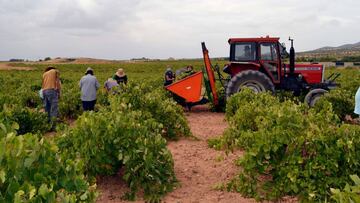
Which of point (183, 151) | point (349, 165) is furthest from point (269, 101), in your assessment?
point (349, 165)

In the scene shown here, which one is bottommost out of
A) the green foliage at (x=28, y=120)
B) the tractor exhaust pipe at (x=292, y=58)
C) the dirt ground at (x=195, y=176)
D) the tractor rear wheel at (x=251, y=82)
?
the dirt ground at (x=195, y=176)

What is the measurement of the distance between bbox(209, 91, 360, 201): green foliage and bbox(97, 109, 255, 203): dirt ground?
0.30 m

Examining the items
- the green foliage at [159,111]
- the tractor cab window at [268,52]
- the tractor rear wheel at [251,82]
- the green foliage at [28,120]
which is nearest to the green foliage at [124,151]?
the green foliage at [159,111]

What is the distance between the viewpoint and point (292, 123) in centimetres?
507

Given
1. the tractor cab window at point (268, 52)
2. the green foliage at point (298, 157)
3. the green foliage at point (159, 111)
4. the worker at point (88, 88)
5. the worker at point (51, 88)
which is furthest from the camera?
the tractor cab window at point (268, 52)

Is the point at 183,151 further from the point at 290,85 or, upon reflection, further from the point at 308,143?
the point at 290,85

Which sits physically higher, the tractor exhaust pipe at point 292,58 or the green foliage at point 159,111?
the tractor exhaust pipe at point 292,58

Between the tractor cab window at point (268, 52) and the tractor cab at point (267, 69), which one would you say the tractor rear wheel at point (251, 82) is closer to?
the tractor cab at point (267, 69)

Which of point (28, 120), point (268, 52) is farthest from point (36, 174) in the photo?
point (268, 52)

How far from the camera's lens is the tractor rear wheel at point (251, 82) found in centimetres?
1103

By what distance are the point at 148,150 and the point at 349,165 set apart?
2.26m

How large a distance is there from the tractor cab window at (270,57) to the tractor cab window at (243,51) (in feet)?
0.78

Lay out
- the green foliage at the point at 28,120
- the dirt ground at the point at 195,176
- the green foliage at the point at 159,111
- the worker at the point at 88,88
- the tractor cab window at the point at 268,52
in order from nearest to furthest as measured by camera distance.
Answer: the dirt ground at the point at 195,176 → the green foliage at the point at 159,111 → the green foliage at the point at 28,120 → the worker at the point at 88,88 → the tractor cab window at the point at 268,52

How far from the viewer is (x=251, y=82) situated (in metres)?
11.2
